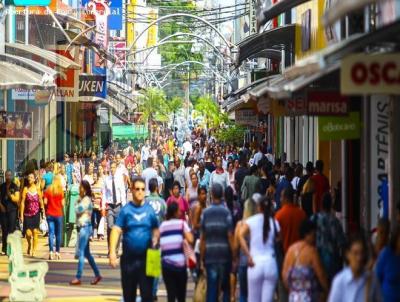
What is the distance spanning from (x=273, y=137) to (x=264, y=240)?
35.5 metres

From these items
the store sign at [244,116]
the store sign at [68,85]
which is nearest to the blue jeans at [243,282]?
the store sign at [68,85]

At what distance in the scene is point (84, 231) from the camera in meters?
22.3

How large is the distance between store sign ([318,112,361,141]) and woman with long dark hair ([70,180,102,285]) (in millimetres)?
4238

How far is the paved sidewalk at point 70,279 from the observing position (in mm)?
20812

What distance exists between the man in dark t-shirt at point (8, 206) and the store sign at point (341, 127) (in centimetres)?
861

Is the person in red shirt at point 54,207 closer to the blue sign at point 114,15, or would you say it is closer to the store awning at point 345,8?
the store awning at point 345,8

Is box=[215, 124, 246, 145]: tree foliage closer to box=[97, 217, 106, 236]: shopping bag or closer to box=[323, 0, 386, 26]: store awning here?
box=[97, 217, 106, 236]: shopping bag

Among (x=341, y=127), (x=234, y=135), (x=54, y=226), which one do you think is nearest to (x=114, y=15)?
(x=234, y=135)

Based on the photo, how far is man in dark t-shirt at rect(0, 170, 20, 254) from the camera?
27.1 m

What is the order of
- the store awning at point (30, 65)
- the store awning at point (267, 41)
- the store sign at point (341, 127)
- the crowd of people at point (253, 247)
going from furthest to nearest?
the store awning at point (267, 41) → the store awning at point (30, 65) → the store sign at point (341, 127) → the crowd of people at point (253, 247)

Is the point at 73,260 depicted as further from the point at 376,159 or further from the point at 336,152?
the point at 376,159

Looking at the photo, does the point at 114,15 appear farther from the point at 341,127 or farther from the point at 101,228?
the point at 341,127

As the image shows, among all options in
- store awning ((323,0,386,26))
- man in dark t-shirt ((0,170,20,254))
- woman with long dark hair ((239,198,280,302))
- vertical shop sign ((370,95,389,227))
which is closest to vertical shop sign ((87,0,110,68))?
man in dark t-shirt ((0,170,20,254))

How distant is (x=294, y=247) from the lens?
46.3ft
